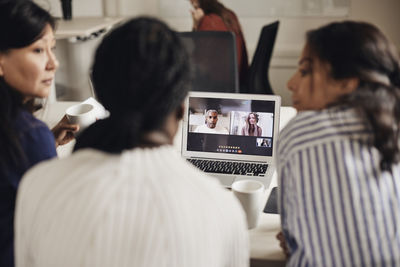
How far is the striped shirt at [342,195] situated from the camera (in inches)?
35.5

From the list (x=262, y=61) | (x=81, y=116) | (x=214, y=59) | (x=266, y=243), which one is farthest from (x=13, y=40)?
(x=262, y=61)

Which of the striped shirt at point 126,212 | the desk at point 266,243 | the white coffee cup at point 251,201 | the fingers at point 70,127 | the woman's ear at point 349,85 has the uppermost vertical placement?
the woman's ear at point 349,85

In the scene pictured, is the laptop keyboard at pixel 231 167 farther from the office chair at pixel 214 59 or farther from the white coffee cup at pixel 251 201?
the office chair at pixel 214 59

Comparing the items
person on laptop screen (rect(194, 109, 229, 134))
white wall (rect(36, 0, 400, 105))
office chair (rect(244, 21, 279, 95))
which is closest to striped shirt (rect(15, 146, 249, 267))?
person on laptop screen (rect(194, 109, 229, 134))

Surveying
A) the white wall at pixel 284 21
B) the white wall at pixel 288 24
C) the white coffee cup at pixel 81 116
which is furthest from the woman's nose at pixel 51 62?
the white wall at pixel 288 24

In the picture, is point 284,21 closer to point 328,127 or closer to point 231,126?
point 231,126

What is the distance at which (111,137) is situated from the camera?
2.29ft

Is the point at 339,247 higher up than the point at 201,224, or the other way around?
the point at 201,224

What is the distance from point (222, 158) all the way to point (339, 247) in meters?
0.69

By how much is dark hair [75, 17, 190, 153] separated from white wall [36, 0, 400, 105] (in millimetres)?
3221

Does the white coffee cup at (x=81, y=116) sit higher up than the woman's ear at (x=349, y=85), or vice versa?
the woman's ear at (x=349, y=85)

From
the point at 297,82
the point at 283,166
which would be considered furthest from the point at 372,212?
the point at 297,82

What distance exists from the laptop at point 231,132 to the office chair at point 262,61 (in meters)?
1.09

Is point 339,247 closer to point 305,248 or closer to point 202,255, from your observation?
point 305,248
